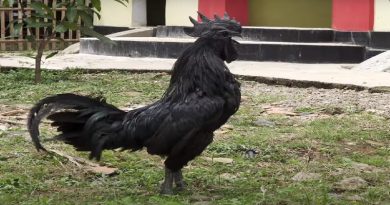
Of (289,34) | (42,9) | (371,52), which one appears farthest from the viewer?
(289,34)

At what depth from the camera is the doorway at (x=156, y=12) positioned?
1814cm

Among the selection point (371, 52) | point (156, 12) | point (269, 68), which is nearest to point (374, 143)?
point (269, 68)

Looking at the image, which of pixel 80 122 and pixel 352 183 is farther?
pixel 352 183

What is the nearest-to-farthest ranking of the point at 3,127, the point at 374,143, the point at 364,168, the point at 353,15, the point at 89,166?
the point at 89,166
the point at 364,168
the point at 374,143
the point at 3,127
the point at 353,15

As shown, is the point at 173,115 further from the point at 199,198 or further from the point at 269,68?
the point at 269,68

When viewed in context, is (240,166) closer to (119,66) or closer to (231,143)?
(231,143)

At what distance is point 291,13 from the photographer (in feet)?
51.4

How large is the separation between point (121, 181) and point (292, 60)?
27.6 feet

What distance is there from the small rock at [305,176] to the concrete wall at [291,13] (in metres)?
10.8

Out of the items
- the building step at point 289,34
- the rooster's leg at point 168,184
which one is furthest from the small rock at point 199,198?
the building step at point 289,34

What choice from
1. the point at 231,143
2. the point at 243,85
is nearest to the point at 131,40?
the point at 243,85

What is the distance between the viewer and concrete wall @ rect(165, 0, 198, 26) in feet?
50.4

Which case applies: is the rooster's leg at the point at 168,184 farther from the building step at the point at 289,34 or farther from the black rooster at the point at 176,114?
the building step at the point at 289,34

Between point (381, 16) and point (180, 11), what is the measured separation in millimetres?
4510
